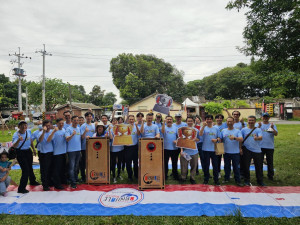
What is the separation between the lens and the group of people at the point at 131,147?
14.8 ft

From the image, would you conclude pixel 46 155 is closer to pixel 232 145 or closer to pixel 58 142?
pixel 58 142

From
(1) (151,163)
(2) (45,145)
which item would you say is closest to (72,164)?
(2) (45,145)

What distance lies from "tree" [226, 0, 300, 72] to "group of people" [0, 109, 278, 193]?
2.44 m

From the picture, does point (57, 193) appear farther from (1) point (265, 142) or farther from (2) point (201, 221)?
(1) point (265, 142)

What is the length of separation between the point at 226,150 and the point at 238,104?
24.4 m

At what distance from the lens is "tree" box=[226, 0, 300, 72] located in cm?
582

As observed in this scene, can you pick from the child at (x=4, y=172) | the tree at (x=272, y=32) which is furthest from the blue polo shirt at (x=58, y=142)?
the tree at (x=272, y=32)

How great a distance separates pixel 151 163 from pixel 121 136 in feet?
3.34

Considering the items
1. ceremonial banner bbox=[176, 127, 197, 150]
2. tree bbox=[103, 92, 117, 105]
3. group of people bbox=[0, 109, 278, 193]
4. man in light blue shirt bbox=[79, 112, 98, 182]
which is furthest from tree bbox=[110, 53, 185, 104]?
ceremonial banner bbox=[176, 127, 197, 150]

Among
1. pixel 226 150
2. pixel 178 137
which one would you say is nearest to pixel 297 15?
pixel 226 150

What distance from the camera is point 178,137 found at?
490 centimetres

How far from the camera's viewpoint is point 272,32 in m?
6.18

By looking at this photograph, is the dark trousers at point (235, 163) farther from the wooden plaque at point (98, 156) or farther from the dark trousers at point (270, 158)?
the wooden plaque at point (98, 156)

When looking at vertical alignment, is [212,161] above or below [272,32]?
below
